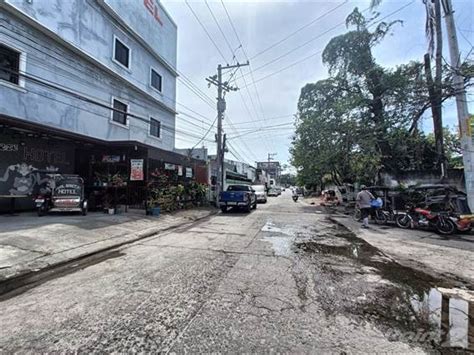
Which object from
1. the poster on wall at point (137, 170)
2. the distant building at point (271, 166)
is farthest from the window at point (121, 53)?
the distant building at point (271, 166)

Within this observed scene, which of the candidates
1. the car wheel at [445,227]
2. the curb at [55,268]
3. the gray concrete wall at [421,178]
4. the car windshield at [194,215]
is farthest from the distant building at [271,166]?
the curb at [55,268]

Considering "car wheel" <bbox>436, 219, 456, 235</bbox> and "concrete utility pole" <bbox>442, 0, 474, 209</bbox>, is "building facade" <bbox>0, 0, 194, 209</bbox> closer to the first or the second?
"car wheel" <bbox>436, 219, 456, 235</bbox>

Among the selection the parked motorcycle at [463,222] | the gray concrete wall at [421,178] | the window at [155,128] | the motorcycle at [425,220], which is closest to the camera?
the parked motorcycle at [463,222]

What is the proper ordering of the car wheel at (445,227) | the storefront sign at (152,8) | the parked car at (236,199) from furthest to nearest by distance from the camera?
the storefront sign at (152,8) → the parked car at (236,199) → the car wheel at (445,227)

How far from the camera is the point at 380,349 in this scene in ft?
8.53

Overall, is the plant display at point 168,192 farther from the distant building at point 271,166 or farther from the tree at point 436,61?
the distant building at point 271,166

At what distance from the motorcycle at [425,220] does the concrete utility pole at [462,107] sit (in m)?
1.67

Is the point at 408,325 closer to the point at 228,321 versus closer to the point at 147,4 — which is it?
the point at 228,321

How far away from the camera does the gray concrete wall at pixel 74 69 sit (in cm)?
1045

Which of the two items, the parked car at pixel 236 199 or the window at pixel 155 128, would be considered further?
the window at pixel 155 128

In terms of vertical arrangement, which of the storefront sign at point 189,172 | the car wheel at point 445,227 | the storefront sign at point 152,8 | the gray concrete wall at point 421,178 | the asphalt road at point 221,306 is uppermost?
the storefront sign at point 152,8

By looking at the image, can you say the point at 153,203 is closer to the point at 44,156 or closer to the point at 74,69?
the point at 44,156

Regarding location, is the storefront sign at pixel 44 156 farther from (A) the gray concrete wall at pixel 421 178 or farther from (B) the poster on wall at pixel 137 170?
(A) the gray concrete wall at pixel 421 178

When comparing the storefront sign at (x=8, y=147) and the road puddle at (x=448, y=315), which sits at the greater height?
the storefront sign at (x=8, y=147)
